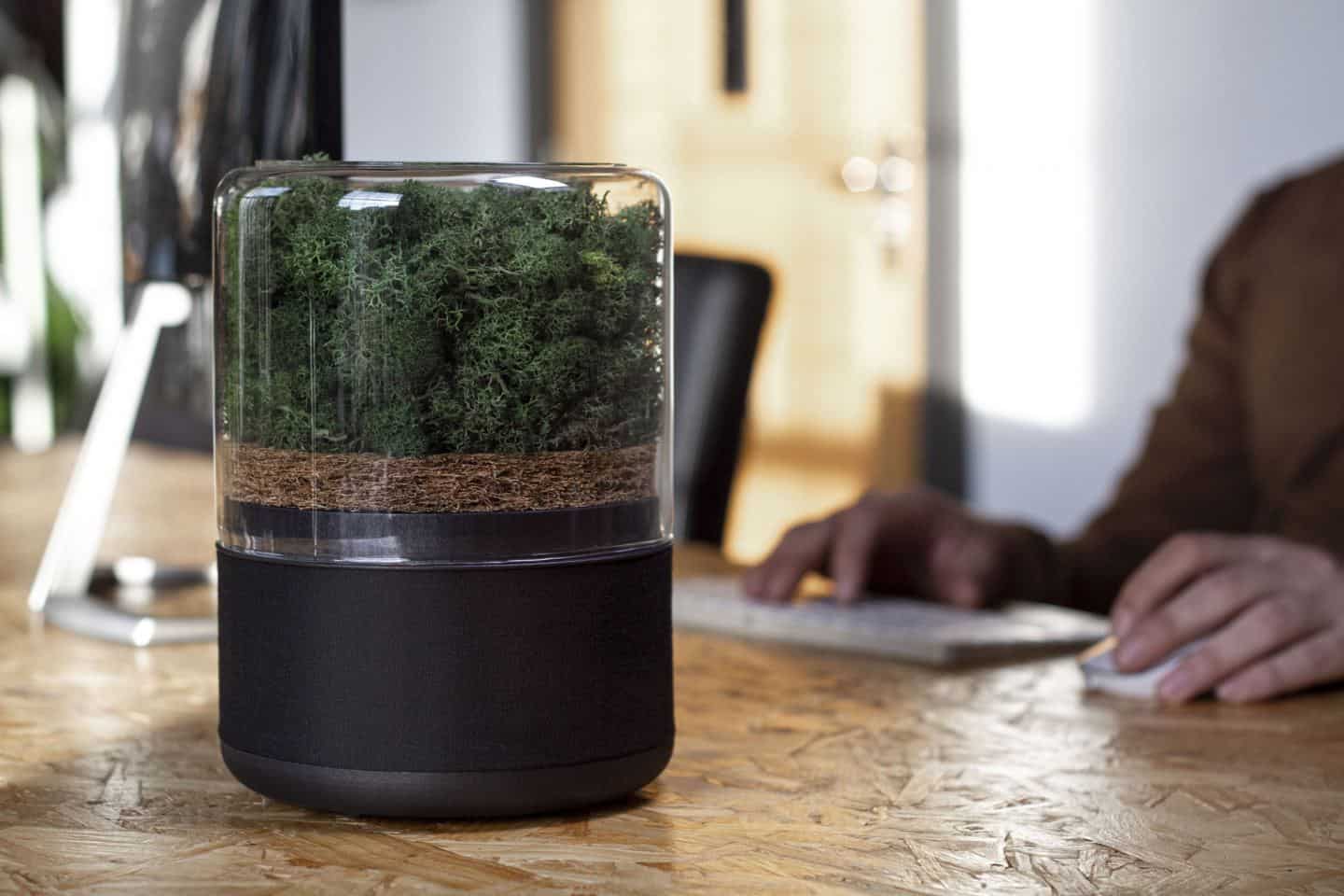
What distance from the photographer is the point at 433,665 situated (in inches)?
21.3

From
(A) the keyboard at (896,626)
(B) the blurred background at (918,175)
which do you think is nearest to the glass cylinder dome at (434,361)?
(A) the keyboard at (896,626)

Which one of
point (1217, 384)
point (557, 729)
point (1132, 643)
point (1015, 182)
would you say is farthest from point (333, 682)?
point (1015, 182)

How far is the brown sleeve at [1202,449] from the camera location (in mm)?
1467

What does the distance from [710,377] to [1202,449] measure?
0.49m

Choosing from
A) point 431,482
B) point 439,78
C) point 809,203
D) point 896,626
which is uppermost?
point 439,78

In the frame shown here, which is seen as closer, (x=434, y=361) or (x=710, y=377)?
(x=434, y=361)

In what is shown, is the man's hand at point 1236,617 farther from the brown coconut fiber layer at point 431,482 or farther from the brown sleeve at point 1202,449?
the brown sleeve at point 1202,449

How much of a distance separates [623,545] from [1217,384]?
116 cm

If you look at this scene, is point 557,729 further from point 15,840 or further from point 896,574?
point 896,574

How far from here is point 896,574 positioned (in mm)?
1133

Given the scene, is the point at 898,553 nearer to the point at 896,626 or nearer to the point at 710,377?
the point at 896,626

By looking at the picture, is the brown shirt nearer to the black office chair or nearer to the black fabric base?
the black office chair

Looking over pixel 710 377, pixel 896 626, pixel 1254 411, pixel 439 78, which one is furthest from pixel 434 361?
pixel 439 78

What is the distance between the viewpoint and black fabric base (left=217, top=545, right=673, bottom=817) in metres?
0.54
